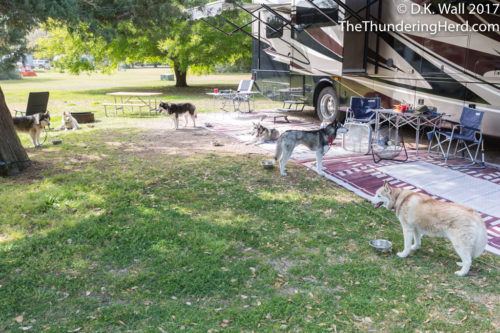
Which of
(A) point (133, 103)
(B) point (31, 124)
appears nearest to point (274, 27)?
(A) point (133, 103)

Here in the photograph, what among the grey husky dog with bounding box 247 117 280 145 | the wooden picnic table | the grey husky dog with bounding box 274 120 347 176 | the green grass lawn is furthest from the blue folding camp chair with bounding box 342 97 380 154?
the wooden picnic table

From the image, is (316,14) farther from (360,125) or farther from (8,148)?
(8,148)

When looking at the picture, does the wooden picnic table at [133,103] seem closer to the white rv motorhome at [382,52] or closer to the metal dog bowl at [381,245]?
the white rv motorhome at [382,52]

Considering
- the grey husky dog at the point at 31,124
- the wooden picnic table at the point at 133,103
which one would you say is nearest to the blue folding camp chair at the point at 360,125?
the wooden picnic table at the point at 133,103

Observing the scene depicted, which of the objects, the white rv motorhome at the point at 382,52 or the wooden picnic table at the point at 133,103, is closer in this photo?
the white rv motorhome at the point at 382,52

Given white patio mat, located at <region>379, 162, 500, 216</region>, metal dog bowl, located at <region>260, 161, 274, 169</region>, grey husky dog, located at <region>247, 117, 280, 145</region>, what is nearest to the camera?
white patio mat, located at <region>379, 162, 500, 216</region>

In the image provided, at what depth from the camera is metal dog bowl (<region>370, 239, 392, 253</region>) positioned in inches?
158

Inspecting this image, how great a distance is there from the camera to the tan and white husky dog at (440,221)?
3.38 meters

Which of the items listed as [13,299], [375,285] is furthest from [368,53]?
[13,299]

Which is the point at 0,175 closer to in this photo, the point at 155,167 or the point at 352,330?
the point at 155,167

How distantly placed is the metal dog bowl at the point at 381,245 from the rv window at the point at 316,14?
666 cm

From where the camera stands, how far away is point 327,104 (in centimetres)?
1047

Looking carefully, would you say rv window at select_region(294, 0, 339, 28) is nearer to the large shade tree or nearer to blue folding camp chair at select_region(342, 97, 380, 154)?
blue folding camp chair at select_region(342, 97, 380, 154)

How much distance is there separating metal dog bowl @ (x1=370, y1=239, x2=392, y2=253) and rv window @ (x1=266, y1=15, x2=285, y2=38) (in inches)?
342
